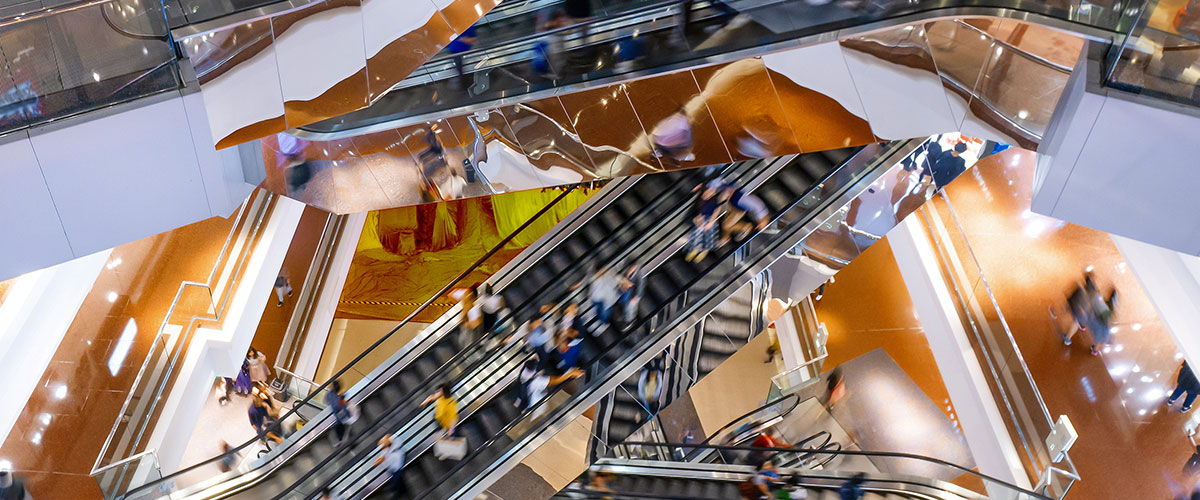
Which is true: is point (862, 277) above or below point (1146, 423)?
above

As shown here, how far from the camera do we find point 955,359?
8.81 meters

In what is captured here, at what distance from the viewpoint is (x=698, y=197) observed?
8.66 m

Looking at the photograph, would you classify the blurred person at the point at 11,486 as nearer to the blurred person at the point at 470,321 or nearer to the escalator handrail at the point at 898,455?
the blurred person at the point at 470,321

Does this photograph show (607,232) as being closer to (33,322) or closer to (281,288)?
(281,288)

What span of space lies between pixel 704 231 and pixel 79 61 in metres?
5.35

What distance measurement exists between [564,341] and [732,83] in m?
2.92

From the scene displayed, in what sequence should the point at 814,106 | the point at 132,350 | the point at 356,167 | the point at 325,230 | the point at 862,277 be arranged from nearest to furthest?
the point at 814,106 < the point at 132,350 < the point at 356,167 < the point at 862,277 < the point at 325,230

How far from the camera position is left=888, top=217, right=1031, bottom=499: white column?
8.02 meters

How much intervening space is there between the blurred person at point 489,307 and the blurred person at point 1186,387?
238 inches

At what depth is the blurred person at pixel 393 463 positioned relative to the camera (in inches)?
302

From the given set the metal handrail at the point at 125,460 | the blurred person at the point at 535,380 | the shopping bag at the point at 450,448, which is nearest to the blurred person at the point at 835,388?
the blurred person at the point at 535,380

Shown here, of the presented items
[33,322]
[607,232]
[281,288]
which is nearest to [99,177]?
[33,322]

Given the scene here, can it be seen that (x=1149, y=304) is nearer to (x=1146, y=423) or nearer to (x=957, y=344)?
(x=1146, y=423)

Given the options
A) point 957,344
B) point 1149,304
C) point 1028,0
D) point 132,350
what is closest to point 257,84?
point 132,350
